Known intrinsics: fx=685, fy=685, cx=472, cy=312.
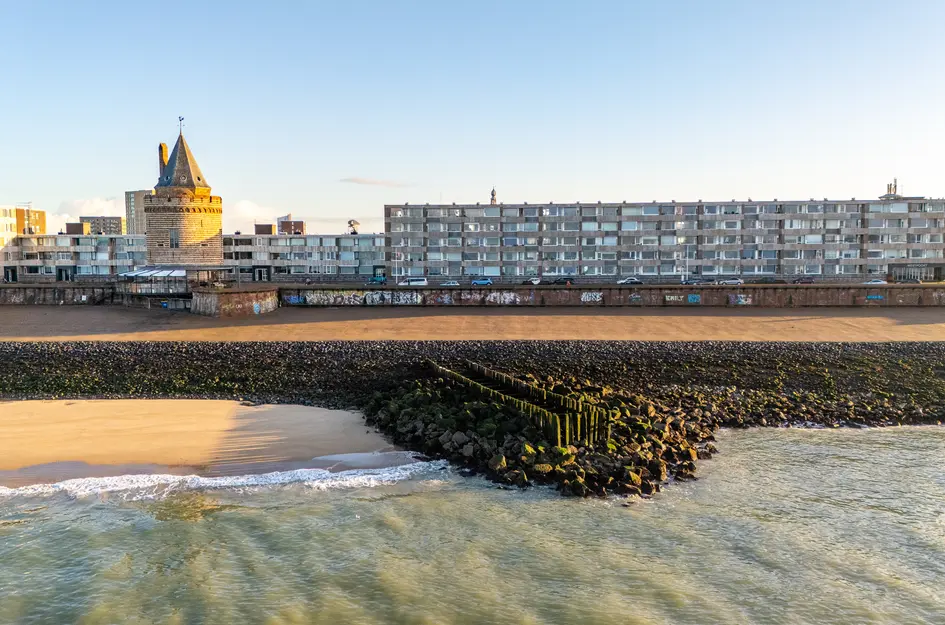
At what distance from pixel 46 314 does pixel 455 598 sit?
49.9 meters

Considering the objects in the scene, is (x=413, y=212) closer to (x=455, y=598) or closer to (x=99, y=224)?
(x=455, y=598)

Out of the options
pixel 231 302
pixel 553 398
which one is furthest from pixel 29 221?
pixel 553 398

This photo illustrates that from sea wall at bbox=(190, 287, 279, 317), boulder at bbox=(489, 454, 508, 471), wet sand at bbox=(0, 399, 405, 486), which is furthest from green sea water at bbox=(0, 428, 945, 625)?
sea wall at bbox=(190, 287, 279, 317)

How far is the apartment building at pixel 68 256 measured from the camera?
364 ft

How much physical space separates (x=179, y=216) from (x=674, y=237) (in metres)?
64.5

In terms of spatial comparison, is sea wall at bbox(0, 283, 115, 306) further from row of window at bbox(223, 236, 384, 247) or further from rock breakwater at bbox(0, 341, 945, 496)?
row of window at bbox(223, 236, 384, 247)

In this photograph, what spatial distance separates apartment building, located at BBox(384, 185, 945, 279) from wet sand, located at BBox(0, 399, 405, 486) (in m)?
68.3

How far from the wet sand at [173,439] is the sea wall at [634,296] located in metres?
26.7

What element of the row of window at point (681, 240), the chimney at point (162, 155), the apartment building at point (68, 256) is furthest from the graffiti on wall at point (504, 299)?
the apartment building at point (68, 256)

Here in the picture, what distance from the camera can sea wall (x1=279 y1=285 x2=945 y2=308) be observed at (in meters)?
57.3

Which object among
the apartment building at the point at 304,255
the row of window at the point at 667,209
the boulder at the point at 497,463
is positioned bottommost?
the boulder at the point at 497,463

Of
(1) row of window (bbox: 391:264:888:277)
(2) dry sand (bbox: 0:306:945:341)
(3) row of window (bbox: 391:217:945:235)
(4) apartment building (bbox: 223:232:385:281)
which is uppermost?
(3) row of window (bbox: 391:217:945:235)

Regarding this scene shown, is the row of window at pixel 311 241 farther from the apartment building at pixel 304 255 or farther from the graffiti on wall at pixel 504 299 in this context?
the graffiti on wall at pixel 504 299

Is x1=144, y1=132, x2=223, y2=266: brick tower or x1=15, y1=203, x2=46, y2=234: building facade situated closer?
x1=144, y1=132, x2=223, y2=266: brick tower
